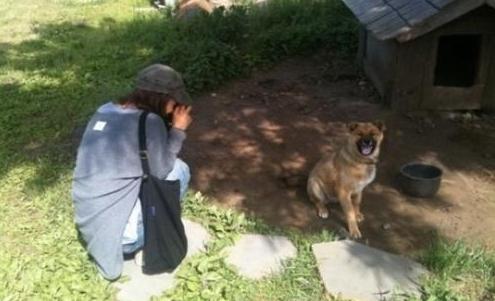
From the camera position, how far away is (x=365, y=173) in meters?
4.73

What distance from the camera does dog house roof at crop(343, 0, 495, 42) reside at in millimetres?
5828

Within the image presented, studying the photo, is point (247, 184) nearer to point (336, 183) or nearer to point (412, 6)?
point (336, 183)

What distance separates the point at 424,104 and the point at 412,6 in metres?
1.16

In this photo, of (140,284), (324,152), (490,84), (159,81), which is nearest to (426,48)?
(490,84)

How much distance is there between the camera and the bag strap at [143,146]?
12.2 ft

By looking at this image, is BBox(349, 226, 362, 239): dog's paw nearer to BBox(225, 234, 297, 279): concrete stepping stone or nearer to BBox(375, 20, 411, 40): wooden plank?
BBox(225, 234, 297, 279): concrete stepping stone

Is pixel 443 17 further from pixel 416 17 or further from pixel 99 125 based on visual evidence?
pixel 99 125

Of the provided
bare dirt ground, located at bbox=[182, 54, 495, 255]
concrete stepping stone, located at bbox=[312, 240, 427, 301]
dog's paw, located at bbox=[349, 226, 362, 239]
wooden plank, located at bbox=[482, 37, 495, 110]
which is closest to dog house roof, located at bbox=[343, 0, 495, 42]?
wooden plank, located at bbox=[482, 37, 495, 110]

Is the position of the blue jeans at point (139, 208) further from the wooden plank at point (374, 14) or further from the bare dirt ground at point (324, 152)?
the wooden plank at point (374, 14)

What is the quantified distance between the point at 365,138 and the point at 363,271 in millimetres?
1089

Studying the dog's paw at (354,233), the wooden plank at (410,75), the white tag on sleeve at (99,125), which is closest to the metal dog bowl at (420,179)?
the dog's paw at (354,233)

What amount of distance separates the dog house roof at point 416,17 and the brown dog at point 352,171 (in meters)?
1.56

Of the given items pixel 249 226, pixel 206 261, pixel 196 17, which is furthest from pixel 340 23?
pixel 206 261

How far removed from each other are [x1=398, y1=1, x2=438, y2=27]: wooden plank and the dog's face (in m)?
1.74
